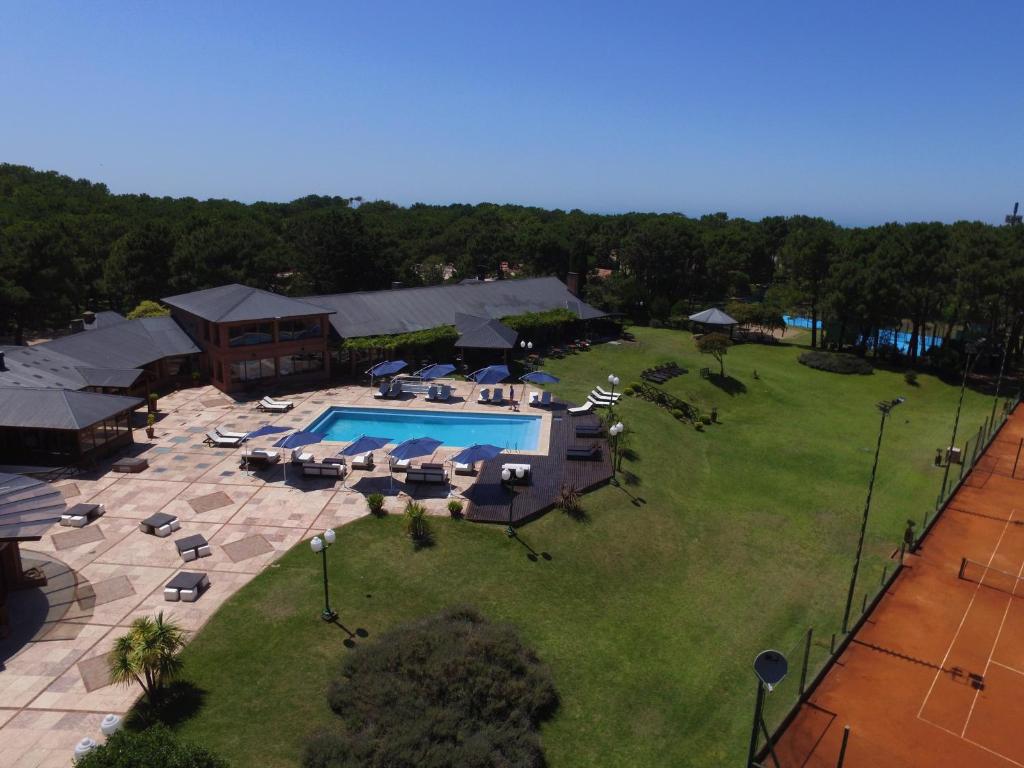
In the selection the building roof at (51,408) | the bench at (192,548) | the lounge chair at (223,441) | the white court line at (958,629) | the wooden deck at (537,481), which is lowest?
the white court line at (958,629)

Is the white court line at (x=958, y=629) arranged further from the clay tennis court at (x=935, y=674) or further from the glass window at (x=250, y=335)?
the glass window at (x=250, y=335)

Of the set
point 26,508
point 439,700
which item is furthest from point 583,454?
point 26,508

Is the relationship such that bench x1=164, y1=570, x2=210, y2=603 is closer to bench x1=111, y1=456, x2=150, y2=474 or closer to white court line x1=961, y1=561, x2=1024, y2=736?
bench x1=111, y1=456, x2=150, y2=474

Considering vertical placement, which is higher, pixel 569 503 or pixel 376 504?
pixel 376 504

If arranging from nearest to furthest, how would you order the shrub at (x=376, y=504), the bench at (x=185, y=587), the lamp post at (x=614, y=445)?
the bench at (x=185, y=587) < the shrub at (x=376, y=504) < the lamp post at (x=614, y=445)

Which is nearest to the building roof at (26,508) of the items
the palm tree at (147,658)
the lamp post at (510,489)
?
the palm tree at (147,658)

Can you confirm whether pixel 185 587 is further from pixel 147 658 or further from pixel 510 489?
pixel 510 489
